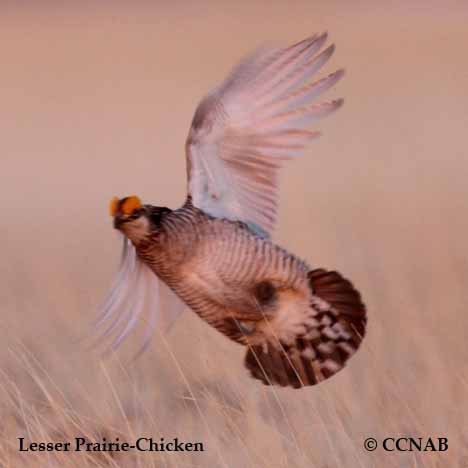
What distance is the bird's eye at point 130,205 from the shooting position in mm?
3088

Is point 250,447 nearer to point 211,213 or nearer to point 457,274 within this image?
point 211,213

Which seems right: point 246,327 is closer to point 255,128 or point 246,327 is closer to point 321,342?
point 321,342

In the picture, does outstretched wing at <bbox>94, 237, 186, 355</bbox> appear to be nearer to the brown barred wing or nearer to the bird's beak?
the bird's beak

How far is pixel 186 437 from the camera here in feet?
12.9

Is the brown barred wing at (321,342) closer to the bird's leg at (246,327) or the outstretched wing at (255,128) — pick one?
the bird's leg at (246,327)

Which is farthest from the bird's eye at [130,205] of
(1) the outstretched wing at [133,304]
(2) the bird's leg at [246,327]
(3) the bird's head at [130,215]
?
(2) the bird's leg at [246,327]

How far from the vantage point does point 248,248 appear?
3.11m

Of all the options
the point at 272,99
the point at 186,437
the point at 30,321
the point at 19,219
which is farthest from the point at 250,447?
the point at 19,219

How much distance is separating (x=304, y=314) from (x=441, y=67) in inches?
195

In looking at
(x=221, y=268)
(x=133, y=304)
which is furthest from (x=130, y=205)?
(x=133, y=304)

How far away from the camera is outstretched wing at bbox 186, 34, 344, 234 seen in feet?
10.6

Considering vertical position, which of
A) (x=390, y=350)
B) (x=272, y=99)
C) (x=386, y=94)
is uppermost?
(x=272, y=99)

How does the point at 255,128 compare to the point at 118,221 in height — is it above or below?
above

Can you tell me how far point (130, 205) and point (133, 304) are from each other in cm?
37
